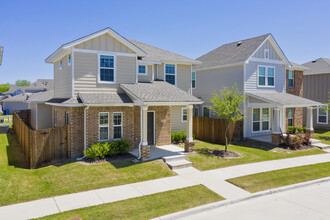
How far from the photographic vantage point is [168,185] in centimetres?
990

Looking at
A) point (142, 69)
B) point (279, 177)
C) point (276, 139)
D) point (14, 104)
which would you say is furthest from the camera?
point (14, 104)

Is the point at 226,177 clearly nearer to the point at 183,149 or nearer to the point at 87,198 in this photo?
the point at 183,149

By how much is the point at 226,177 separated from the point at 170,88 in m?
7.28

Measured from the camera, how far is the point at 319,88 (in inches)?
1016

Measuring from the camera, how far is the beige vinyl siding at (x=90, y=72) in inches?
539

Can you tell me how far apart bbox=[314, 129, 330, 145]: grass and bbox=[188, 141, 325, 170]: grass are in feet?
12.7

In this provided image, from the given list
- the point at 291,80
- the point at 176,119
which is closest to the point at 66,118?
the point at 176,119

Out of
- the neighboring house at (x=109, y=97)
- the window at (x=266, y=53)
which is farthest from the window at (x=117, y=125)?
the window at (x=266, y=53)

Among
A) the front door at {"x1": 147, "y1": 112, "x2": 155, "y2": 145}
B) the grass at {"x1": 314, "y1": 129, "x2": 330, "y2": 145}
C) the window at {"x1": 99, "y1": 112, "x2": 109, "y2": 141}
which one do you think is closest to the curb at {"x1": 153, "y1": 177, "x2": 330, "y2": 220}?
the window at {"x1": 99, "y1": 112, "x2": 109, "y2": 141}

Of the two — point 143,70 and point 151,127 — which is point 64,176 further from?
point 143,70

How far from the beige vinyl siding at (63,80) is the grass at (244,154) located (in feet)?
26.9

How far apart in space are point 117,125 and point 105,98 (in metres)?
1.74

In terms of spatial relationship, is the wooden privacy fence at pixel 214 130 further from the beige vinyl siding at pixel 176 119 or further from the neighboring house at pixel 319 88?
the neighboring house at pixel 319 88

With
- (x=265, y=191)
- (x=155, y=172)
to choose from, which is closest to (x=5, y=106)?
(x=155, y=172)
